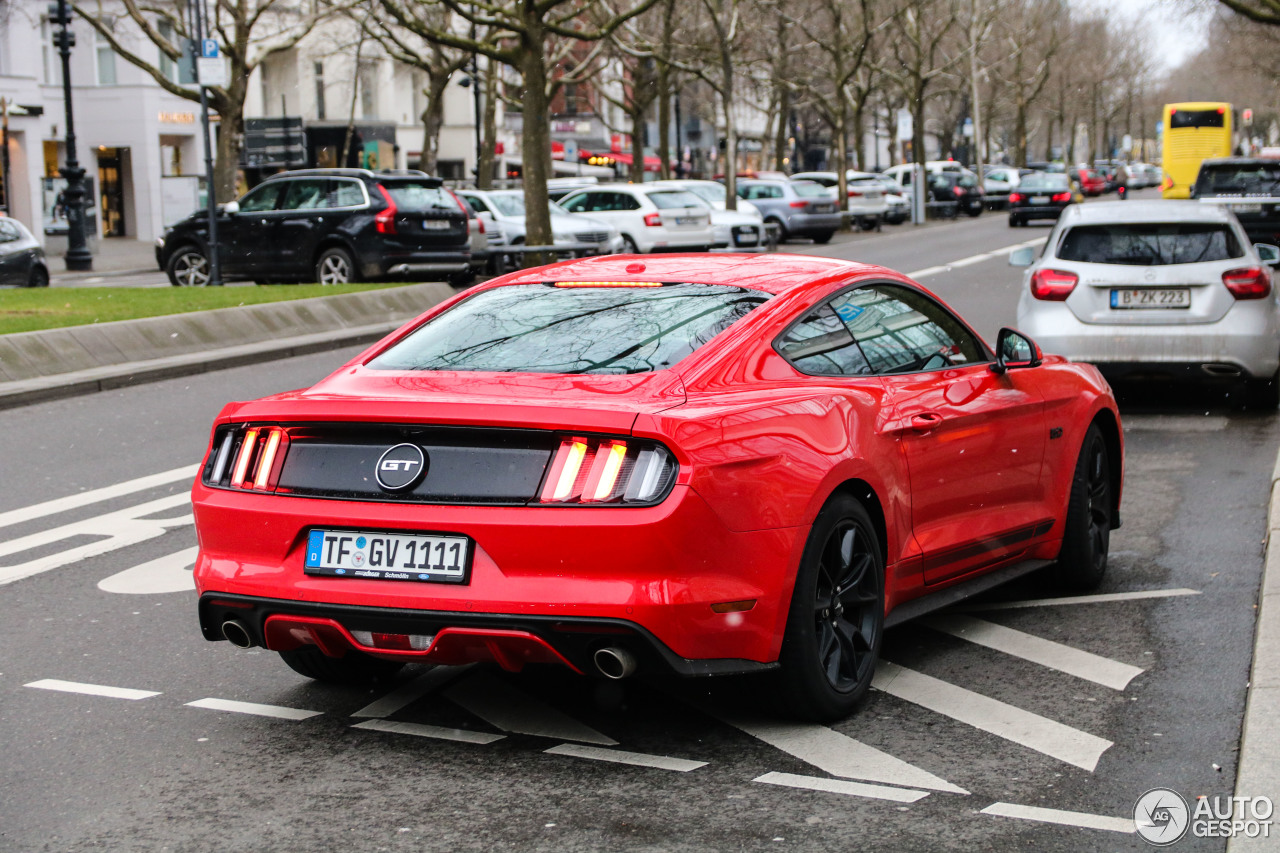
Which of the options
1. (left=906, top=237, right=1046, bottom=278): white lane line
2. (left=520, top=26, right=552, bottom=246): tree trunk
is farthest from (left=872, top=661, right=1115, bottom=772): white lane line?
(left=520, top=26, right=552, bottom=246): tree trunk

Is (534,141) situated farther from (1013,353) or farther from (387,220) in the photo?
(1013,353)

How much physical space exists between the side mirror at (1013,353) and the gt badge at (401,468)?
2580mm

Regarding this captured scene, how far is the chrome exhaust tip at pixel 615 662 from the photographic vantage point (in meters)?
4.43

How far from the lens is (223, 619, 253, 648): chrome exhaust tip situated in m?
4.84

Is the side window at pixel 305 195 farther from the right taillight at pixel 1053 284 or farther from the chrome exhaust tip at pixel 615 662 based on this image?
the chrome exhaust tip at pixel 615 662

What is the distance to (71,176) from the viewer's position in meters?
32.6

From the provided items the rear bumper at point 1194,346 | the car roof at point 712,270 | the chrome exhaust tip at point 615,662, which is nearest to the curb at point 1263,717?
the chrome exhaust tip at point 615,662

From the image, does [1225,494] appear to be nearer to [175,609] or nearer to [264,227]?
[175,609]

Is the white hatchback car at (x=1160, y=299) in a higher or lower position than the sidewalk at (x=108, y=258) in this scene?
higher

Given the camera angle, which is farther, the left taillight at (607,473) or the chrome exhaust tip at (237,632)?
the chrome exhaust tip at (237,632)

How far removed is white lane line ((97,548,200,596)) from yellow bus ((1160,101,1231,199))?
201ft

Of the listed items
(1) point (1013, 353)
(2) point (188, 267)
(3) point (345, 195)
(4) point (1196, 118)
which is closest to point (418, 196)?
(3) point (345, 195)

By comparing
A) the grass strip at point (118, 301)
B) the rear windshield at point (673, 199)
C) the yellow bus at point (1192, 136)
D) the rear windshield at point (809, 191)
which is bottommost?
the grass strip at point (118, 301)

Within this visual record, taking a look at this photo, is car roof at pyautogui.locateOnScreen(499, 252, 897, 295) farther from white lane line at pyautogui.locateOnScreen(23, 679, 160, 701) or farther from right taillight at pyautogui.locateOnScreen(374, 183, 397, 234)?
right taillight at pyautogui.locateOnScreen(374, 183, 397, 234)
